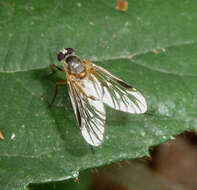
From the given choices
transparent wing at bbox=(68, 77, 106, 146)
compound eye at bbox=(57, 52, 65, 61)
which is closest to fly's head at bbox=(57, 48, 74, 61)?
compound eye at bbox=(57, 52, 65, 61)

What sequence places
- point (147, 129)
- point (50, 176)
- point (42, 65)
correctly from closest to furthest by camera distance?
point (50, 176), point (147, 129), point (42, 65)

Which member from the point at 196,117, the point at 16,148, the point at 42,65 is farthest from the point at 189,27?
the point at 16,148

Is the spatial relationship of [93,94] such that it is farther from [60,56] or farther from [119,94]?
[60,56]

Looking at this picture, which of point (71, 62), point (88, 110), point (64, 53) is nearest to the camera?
point (88, 110)

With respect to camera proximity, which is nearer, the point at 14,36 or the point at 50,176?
the point at 50,176

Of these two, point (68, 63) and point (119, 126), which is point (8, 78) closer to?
point (68, 63)

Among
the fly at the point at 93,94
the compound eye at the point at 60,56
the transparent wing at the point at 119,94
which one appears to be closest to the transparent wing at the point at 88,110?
the fly at the point at 93,94

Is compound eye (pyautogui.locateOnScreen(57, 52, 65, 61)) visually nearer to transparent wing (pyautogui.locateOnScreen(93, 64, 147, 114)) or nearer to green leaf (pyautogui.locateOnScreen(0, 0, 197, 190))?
green leaf (pyautogui.locateOnScreen(0, 0, 197, 190))

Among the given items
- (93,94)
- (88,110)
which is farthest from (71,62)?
(88,110)
